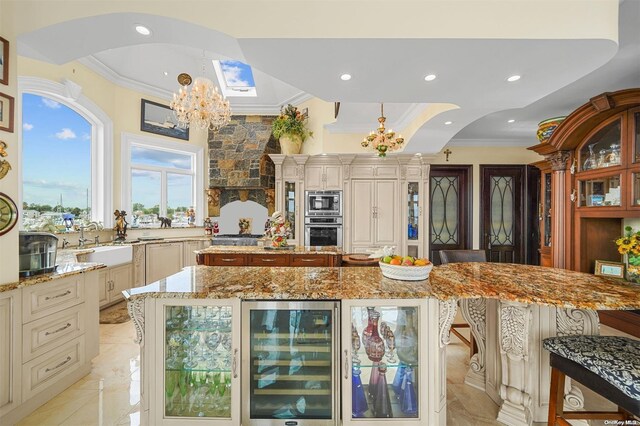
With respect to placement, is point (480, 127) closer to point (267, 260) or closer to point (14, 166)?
point (267, 260)

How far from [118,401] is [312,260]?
2.27 m

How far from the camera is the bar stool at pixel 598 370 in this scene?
4.27 feet

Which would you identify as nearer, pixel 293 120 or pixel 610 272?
pixel 610 272

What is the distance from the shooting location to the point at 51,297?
209 centimetres

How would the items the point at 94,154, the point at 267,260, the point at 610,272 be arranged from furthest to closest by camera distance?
the point at 94,154, the point at 267,260, the point at 610,272

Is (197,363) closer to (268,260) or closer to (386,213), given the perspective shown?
(268,260)

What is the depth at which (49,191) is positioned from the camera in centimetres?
392

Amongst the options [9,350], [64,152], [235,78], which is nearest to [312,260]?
[9,350]

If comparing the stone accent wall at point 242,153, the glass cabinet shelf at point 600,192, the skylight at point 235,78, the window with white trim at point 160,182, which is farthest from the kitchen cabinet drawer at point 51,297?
the glass cabinet shelf at point 600,192

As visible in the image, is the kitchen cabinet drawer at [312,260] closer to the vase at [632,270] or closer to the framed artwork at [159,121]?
the vase at [632,270]

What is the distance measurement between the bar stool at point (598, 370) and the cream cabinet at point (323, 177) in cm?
400

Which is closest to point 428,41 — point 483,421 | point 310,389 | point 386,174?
point 310,389

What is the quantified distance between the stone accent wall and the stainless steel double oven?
1.16m

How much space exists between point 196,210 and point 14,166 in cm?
400
